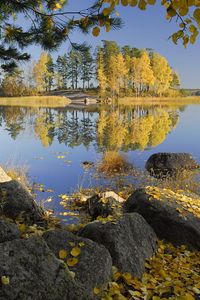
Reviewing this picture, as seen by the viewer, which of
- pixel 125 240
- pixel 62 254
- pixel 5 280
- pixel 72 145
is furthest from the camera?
pixel 72 145

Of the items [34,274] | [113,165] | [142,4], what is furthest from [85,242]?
[113,165]

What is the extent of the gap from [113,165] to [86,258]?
9694 mm

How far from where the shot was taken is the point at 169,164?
47.5 ft

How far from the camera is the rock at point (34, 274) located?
3.32 metres

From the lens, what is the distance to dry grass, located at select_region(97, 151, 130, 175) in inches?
535

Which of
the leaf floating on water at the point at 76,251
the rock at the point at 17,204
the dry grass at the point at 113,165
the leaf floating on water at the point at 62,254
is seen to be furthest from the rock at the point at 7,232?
the dry grass at the point at 113,165

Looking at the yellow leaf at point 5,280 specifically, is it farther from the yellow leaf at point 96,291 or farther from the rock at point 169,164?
the rock at point 169,164

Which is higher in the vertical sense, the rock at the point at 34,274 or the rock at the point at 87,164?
the rock at the point at 34,274

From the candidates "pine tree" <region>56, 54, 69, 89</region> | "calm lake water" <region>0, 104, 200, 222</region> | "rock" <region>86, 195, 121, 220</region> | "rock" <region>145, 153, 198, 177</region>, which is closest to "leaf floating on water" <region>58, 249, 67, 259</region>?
"rock" <region>86, 195, 121, 220</region>

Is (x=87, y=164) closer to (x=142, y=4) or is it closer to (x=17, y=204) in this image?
(x=17, y=204)

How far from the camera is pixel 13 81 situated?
252ft

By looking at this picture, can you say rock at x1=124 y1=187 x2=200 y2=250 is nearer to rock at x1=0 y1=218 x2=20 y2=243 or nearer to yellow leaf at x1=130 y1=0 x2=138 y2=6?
rock at x1=0 y1=218 x2=20 y2=243

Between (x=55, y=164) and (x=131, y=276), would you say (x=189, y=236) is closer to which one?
(x=131, y=276)

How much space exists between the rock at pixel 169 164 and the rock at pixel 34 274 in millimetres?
10480
